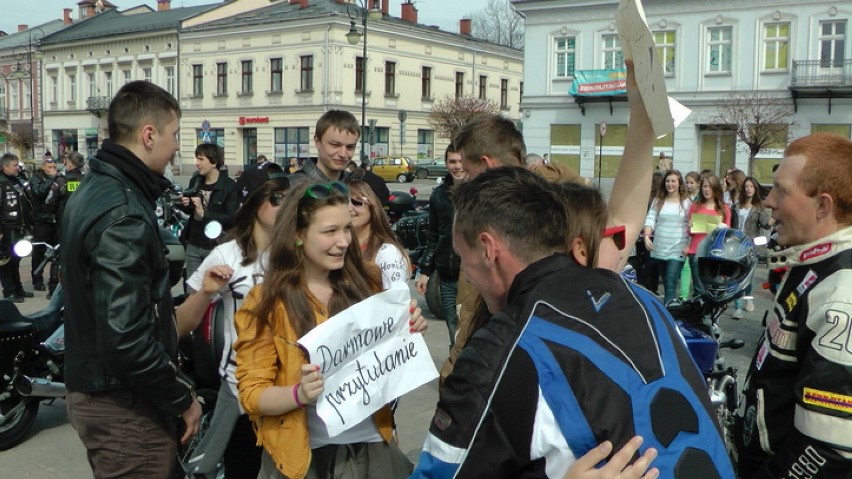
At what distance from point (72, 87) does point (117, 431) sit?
213 feet

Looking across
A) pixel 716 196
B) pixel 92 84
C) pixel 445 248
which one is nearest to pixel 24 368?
pixel 445 248

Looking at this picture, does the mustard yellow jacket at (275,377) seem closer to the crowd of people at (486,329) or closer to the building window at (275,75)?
the crowd of people at (486,329)

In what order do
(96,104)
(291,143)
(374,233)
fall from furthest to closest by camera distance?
(96,104) < (291,143) < (374,233)

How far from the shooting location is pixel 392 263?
4.38 m

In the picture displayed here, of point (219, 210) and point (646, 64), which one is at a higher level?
point (646, 64)

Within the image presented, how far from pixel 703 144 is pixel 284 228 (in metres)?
33.7

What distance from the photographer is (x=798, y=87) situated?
31.2m

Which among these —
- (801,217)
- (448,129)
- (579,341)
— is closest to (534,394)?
(579,341)

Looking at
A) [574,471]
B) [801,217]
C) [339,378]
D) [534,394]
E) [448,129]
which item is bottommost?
[339,378]

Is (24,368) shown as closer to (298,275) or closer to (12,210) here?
(298,275)

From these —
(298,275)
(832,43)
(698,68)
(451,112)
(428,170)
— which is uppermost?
(832,43)

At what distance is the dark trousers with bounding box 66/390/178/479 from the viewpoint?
2.89 meters

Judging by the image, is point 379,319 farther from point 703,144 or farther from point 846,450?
point 703,144

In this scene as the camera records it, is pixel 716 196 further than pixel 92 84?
No
